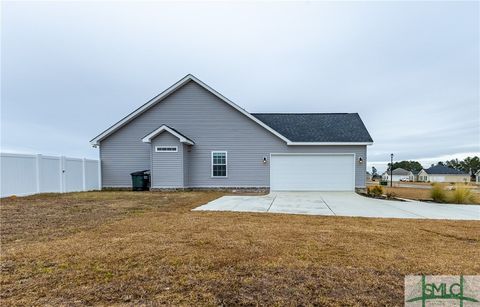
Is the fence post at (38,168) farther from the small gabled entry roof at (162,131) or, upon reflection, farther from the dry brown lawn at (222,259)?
the dry brown lawn at (222,259)

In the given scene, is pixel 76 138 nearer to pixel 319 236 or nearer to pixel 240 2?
pixel 240 2

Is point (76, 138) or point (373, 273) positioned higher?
point (76, 138)

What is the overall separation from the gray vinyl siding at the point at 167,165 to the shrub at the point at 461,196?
1256 centimetres

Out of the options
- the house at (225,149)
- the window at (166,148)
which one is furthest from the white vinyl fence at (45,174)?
the window at (166,148)

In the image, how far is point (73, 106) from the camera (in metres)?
17.5

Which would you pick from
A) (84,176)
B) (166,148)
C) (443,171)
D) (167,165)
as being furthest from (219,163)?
(443,171)

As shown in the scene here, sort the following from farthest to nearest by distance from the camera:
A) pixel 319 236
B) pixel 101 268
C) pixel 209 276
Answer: pixel 319 236, pixel 101 268, pixel 209 276

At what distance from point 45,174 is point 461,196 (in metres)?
17.8

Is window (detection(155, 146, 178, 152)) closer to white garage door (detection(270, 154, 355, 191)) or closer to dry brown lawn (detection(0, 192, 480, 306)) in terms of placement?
white garage door (detection(270, 154, 355, 191))

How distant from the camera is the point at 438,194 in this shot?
11.5 metres

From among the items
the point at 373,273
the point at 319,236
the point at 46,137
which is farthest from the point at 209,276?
the point at 46,137

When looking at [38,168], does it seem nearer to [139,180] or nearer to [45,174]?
[45,174]

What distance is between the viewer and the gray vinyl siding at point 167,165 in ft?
45.4

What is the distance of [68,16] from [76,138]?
1189cm
